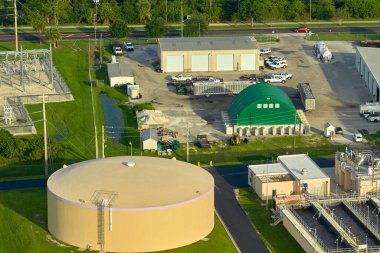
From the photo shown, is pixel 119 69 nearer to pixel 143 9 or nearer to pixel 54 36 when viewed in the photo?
pixel 54 36

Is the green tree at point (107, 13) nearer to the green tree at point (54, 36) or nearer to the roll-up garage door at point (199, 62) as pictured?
the green tree at point (54, 36)

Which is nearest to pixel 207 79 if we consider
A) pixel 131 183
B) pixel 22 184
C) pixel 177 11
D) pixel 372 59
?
pixel 372 59

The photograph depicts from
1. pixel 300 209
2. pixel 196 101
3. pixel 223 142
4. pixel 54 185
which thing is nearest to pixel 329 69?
pixel 196 101

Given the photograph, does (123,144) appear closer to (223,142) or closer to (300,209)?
(223,142)

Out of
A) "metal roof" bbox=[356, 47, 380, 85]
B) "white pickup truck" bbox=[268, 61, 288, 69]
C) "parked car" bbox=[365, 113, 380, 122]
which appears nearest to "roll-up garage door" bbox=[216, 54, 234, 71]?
"white pickup truck" bbox=[268, 61, 288, 69]

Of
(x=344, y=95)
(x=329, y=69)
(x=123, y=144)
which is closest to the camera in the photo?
(x=123, y=144)
